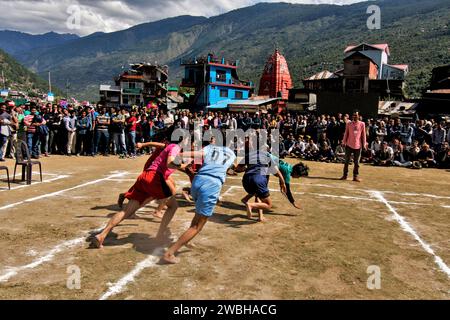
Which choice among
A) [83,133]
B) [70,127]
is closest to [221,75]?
[83,133]

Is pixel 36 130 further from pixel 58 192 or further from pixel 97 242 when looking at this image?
pixel 97 242

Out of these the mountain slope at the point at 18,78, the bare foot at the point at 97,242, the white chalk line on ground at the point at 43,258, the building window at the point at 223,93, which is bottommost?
the white chalk line on ground at the point at 43,258

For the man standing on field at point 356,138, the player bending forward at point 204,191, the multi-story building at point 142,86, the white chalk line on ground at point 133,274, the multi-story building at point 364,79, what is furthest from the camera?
the multi-story building at point 142,86

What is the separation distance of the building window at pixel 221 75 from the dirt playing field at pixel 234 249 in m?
60.7

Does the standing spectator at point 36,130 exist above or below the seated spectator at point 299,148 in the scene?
above

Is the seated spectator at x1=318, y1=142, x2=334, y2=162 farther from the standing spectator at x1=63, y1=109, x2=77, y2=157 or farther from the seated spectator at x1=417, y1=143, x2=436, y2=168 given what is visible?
the standing spectator at x1=63, y1=109, x2=77, y2=157

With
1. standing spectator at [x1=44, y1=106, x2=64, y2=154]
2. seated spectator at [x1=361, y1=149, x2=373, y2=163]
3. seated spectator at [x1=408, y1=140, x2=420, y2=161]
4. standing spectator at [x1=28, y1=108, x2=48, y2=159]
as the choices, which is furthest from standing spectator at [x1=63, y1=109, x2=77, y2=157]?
seated spectator at [x1=408, y1=140, x2=420, y2=161]

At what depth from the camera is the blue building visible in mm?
66750

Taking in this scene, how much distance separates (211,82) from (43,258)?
63.0 m

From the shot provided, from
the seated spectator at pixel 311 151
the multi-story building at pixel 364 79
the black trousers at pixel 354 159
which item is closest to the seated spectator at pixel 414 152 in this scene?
the seated spectator at pixel 311 151

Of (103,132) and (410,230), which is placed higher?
(103,132)

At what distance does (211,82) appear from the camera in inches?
2616

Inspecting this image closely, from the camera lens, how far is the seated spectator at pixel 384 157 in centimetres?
1669

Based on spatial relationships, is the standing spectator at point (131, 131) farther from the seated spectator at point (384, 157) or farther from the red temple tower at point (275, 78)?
the red temple tower at point (275, 78)
